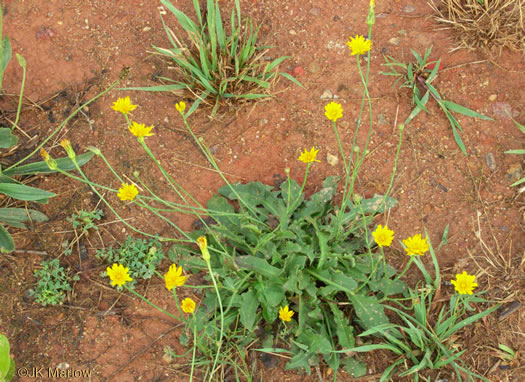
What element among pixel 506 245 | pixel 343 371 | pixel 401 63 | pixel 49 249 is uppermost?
pixel 401 63

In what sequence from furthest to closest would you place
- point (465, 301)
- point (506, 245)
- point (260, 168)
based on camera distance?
point (260, 168) < point (506, 245) < point (465, 301)

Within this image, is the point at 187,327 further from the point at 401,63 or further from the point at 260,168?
the point at 401,63

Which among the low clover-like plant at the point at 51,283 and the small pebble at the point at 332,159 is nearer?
the low clover-like plant at the point at 51,283

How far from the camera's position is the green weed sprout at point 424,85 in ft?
7.91

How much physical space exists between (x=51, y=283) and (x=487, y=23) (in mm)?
2656

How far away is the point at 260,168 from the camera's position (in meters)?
2.43

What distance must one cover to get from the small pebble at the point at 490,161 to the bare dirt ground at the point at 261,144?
0.02 meters

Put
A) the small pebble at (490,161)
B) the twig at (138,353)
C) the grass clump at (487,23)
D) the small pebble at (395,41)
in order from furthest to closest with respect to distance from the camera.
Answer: the small pebble at (395,41), the grass clump at (487,23), the small pebble at (490,161), the twig at (138,353)

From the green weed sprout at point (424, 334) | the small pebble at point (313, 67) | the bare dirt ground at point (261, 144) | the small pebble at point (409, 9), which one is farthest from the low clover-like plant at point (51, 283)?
the small pebble at point (409, 9)

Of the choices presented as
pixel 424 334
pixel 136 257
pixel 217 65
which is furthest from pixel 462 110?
pixel 136 257

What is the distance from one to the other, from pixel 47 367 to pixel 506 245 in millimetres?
2263

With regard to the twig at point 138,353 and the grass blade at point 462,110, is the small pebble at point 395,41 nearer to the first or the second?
the grass blade at point 462,110

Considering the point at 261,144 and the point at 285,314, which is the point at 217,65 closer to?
the point at 261,144

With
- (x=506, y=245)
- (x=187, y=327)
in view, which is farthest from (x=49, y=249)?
(x=506, y=245)
